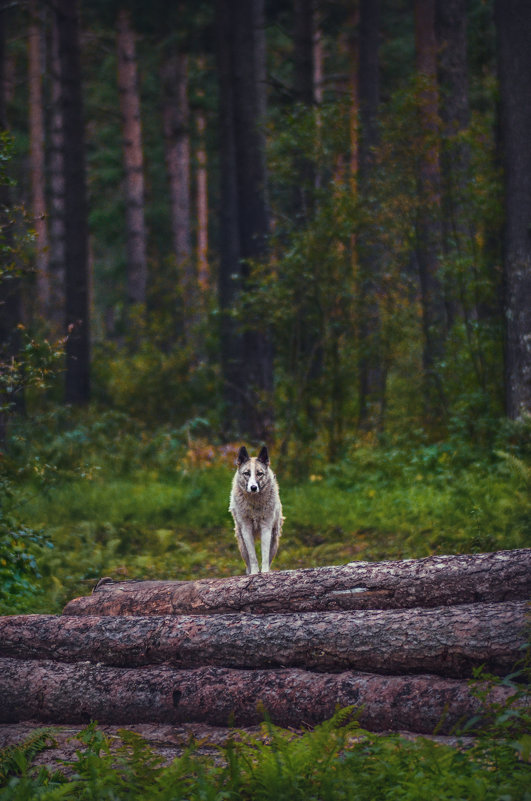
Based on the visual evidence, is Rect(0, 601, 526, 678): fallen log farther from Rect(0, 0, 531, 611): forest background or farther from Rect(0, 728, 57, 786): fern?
A: Rect(0, 0, 531, 611): forest background

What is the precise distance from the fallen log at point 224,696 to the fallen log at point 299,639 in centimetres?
11

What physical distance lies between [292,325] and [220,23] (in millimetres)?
12496

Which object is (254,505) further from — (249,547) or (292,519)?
(292,519)

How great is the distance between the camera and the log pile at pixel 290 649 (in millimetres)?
6191

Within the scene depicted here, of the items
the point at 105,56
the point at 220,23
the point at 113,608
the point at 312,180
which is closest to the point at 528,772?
the point at 113,608

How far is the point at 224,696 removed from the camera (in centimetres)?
665

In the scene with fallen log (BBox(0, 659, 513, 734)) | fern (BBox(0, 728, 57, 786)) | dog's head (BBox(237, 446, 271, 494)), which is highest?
dog's head (BBox(237, 446, 271, 494))

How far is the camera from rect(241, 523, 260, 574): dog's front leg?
986 centimetres

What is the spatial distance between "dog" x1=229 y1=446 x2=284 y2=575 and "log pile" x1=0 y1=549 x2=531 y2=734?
228cm

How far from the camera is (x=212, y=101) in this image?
35.5m

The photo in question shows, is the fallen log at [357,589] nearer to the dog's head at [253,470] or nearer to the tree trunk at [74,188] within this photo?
the dog's head at [253,470]

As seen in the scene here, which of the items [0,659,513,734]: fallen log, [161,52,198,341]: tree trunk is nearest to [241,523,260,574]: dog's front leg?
[0,659,513,734]: fallen log

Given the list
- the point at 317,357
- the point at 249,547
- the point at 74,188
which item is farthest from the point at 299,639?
the point at 74,188

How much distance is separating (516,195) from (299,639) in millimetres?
10483
